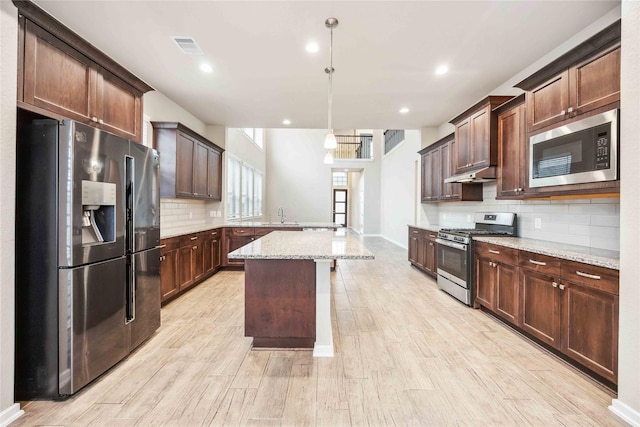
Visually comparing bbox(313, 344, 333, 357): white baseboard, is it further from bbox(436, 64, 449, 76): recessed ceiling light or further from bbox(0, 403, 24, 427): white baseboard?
bbox(436, 64, 449, 76): recessed ceiling light

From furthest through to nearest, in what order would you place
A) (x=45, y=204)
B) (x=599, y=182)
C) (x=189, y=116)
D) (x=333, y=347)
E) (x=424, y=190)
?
(x=424, y=190) → (x=189, y=116) → (x=333, y=347) → (x=599, y=182) → (x=45, y=204)

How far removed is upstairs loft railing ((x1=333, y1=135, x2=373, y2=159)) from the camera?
1221 cm

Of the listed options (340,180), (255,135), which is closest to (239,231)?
(255,135)

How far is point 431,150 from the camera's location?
548cm

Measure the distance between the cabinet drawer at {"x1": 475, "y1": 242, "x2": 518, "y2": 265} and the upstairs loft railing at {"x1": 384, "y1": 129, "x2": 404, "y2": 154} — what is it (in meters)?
6.33

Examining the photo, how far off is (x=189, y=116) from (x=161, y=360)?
13.6ft

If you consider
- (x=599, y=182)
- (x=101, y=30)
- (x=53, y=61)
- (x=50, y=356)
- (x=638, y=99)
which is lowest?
(x=50, y=356)

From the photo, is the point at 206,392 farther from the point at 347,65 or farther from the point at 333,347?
the point at 347,65

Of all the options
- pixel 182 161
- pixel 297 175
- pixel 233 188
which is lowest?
pixel 233 188

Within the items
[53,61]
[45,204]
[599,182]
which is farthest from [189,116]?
[599,182]

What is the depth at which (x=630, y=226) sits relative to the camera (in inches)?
66.9

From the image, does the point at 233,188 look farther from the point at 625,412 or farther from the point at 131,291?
the point at 625,412

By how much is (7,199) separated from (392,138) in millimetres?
10049

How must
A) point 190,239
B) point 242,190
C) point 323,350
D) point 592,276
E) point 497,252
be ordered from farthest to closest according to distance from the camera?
point 242,190
point 190,239
point 497,252
point 323,350
point 592,276
